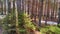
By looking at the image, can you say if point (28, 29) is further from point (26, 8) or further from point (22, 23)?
point (26, 8)

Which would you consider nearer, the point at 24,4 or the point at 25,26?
the point at 25,26

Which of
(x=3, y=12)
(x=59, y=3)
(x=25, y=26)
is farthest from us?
(x=3, y=12)

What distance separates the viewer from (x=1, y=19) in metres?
4.24

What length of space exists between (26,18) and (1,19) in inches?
28.2

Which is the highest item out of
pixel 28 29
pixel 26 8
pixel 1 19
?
pixel 26 8

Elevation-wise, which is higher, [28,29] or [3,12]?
[3,12]

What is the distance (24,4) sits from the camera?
14.9 ft

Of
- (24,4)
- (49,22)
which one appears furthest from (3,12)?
(49,22)

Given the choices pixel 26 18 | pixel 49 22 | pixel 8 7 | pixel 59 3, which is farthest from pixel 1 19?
pixel 59 3

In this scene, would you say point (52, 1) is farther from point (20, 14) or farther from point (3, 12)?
point (3, 12)

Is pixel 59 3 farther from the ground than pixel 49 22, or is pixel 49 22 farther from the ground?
pixel 59 3

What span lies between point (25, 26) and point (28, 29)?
0.38ft

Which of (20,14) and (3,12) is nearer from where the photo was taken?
(20,14)

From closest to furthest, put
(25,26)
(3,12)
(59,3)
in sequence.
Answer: (25,26) < (59,3) < (3,12)
